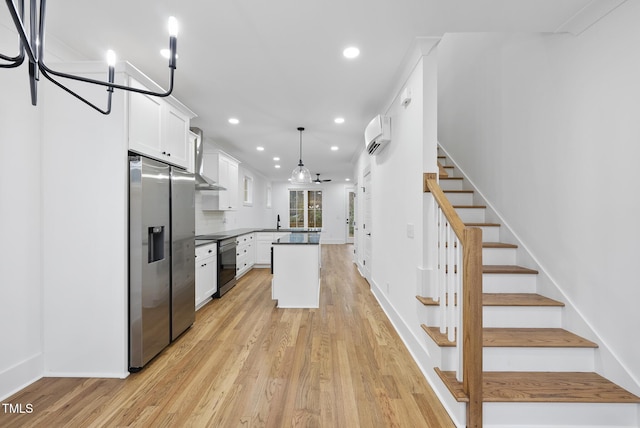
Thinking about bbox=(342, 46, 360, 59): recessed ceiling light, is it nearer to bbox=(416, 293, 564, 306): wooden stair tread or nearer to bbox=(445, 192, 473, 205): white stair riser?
bbox=(445, 192, 473, 205): white stair riser

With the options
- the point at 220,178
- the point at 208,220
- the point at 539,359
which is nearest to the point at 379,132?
the point at 539,359

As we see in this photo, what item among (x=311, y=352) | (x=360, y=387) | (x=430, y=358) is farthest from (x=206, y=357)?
(x=430, y=358)

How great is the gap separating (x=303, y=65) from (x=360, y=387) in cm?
275

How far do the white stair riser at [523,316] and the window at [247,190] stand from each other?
6326mm

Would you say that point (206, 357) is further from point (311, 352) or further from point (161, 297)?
point (311, 352)

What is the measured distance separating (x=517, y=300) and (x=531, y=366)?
1.63 ft

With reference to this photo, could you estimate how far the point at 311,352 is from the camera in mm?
2584

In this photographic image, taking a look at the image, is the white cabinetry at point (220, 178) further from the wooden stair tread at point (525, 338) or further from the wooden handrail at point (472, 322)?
the wooden handrail at point (472, 322)

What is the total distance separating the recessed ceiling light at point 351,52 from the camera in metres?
2.37

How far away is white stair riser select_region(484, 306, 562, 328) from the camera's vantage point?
2164 mm

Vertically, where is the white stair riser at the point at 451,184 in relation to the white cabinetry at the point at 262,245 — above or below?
above

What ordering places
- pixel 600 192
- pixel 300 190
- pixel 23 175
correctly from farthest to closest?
pixel 300 190, pixel 23 175, pixel 600 192

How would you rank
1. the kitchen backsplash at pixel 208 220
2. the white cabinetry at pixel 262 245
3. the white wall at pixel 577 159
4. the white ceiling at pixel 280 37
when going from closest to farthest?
the white wall at pixel 577 159 → the white ceiling at pixel 280 37 → the kitchen backsplash at pixel 208 220 → the white cabinetry at pixel 262 245

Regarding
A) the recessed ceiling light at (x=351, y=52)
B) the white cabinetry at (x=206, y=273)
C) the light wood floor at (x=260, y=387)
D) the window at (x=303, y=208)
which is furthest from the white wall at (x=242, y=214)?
the recessed ceiling light at (x=351, y=52)
